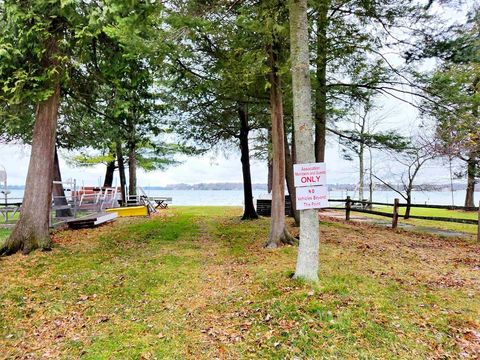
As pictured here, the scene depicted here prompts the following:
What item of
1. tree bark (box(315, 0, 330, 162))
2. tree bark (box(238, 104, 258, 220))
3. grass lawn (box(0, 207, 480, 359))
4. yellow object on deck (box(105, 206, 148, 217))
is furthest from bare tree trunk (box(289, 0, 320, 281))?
yellow object on deck (box(105, 206, 148, 217))

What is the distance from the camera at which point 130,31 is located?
559 cm

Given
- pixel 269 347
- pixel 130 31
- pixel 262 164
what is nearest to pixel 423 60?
pixel 130 31

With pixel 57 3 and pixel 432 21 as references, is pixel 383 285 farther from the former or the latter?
pixel 57 3

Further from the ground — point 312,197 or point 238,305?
point 312,197

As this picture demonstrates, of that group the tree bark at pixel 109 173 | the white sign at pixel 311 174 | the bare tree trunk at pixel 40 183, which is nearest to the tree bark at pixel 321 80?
the white sign at pixel 311 174

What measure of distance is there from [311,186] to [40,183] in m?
6.38

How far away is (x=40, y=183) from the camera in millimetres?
7359

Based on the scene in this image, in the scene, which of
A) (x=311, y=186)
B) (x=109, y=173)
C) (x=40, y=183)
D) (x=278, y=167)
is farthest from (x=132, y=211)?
(x=311, y=186)

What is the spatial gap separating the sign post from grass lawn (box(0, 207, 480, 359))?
1176 millimetres

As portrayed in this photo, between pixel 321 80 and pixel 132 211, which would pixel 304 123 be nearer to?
pixel 321 80

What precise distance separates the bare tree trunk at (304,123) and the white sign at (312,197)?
5.7 inches

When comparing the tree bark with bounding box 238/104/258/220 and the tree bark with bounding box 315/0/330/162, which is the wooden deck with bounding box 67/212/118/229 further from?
the tree bark with bounding box 315/0/330/162

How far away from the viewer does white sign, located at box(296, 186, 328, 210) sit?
4.48 m

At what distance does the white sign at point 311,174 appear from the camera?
4508 millimetres
